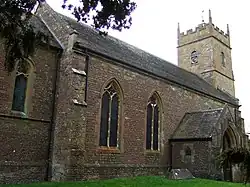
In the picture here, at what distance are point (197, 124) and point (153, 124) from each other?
3.31m

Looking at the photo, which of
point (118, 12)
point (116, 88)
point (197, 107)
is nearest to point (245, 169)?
point (118, 12)

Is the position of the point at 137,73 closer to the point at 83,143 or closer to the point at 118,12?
the point at 83,143

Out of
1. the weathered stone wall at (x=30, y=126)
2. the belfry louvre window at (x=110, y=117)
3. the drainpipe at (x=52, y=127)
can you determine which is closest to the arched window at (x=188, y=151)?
the belfry louvre window at (x=110, y=117)

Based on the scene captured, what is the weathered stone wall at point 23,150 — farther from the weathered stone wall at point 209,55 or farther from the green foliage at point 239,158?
the weathered stone wall at point 209,55

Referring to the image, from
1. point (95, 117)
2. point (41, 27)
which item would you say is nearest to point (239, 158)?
point (95, 117)

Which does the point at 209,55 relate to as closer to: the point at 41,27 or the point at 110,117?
the point at 110,117

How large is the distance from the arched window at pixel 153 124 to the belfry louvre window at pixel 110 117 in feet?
9.86

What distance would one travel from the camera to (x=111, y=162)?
55.9ft

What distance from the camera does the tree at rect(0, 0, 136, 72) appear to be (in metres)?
8.33

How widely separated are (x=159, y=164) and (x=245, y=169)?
14.3m

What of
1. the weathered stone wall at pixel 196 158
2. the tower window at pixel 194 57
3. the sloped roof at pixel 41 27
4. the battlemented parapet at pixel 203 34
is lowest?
the weathered stone wall at pixel 196 158

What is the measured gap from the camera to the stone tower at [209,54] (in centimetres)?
3400

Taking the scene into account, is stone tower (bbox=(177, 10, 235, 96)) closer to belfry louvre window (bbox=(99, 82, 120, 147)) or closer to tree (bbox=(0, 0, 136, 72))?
belfry louvre window (bbox=(99, 82, 120, 147))

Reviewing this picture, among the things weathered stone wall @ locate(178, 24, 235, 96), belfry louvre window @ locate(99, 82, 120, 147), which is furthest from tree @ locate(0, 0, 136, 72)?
weathered stone wall @ locate(178, 24, 235, 96)
